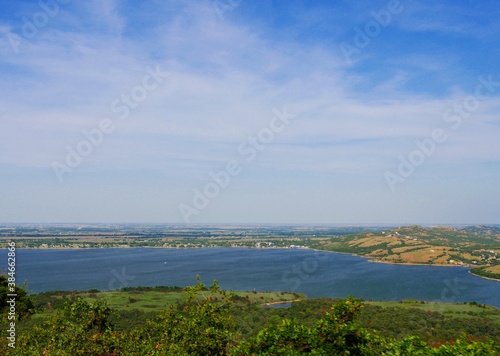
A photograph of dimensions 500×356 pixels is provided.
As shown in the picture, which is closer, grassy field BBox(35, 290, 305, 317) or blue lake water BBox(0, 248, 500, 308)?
grassy field BBox(35, 290, 305, 317)

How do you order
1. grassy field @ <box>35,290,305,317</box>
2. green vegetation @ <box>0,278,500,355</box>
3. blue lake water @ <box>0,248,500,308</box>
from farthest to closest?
blue lake water @ <box>0,248,500,308</box>, grassy field @ <box>35,290,305,317</box>, green vegetation @ <box>0,278,500,355</box>

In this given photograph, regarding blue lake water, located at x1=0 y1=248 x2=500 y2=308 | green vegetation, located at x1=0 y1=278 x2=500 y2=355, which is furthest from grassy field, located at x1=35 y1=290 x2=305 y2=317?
green vegetation, located at x1=0 y1=278 x2=500 y2=355

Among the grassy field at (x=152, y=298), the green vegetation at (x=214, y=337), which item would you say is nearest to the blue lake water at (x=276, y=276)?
the grassy field at (x=152, y=298)

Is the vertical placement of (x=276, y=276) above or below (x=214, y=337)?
below

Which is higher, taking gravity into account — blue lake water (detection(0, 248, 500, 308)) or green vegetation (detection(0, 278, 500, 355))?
green vegetation (detection(0, 278, 500, 355))

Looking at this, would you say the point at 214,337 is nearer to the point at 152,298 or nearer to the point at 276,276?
the point at 152,298

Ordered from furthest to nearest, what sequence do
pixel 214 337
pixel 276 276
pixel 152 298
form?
pixel 276 276
pixel 152 298
pixel 214 337

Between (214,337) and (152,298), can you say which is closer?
(214,337)

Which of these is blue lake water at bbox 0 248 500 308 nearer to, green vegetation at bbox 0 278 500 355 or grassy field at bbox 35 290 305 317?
grassy field at bbox 35 290 305 317

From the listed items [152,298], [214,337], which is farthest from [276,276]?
[214,337]

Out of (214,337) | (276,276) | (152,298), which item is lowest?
(276,276)
